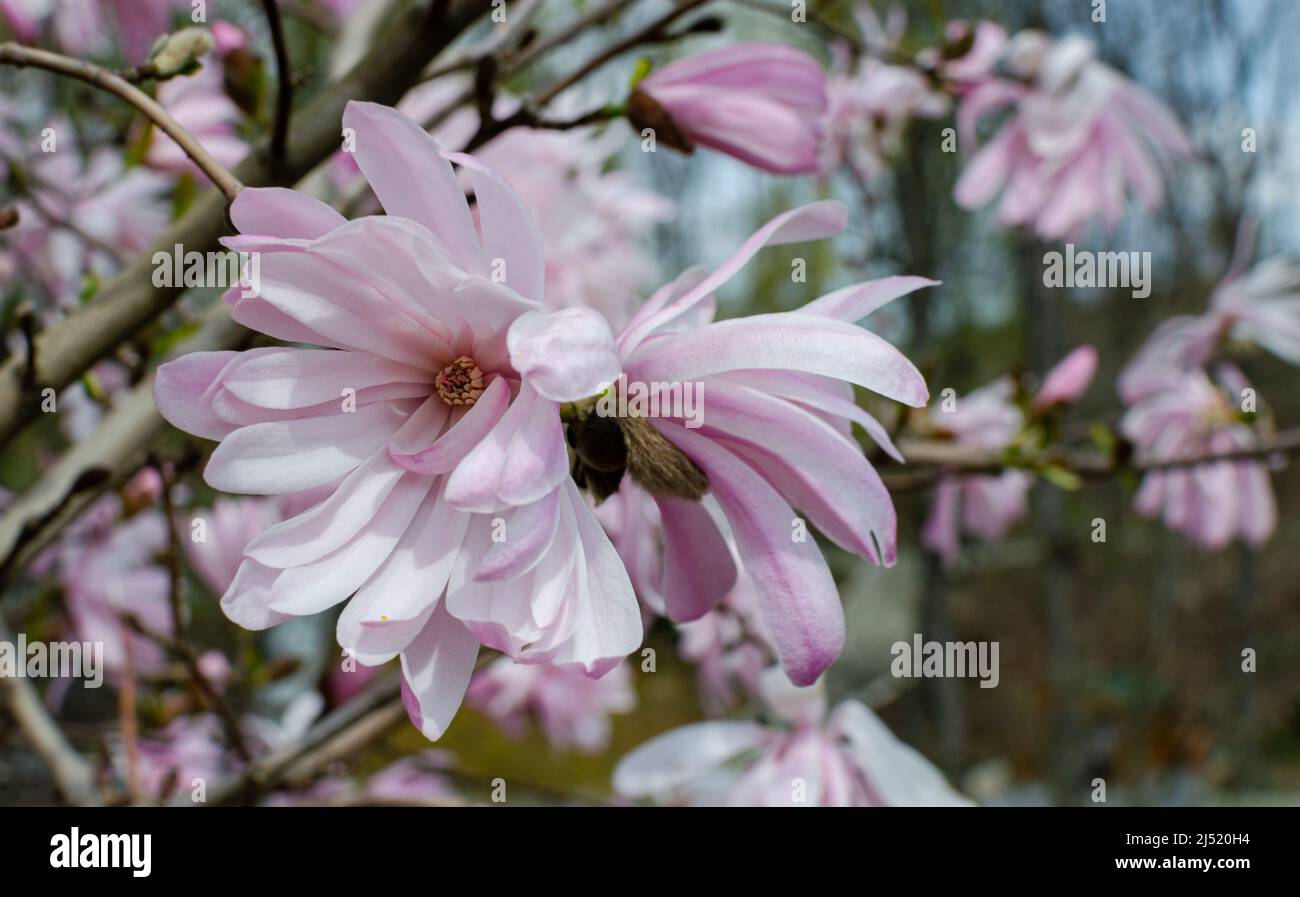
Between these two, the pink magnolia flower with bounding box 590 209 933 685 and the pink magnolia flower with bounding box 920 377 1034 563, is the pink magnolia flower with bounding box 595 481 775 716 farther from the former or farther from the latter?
the pink magnolia flower with bounding box 920 377 1034 563

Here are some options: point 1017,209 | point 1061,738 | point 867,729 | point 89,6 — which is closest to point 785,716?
point 867,729

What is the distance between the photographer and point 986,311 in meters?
4.64

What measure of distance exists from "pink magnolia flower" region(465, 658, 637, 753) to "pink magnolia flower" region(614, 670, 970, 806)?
668 mm

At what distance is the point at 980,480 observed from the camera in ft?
4.60

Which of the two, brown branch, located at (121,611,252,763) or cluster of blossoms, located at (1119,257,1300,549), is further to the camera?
cluster of blossoms, located at (1119,257,1300,549)

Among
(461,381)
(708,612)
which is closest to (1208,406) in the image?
(708,612)

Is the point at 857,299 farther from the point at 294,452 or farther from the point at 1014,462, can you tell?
the point at 1014,462

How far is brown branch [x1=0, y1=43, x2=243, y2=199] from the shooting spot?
1.45 feet

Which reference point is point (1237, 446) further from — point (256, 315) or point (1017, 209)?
point (256, 315)

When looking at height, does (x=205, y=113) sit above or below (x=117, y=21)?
below

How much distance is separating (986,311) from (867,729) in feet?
13.9

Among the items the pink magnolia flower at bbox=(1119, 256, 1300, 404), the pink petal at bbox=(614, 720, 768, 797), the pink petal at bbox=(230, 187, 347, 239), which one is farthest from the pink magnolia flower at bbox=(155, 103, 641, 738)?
the pink magnolia flower at bbox=(1119, 256, 1300, 404)

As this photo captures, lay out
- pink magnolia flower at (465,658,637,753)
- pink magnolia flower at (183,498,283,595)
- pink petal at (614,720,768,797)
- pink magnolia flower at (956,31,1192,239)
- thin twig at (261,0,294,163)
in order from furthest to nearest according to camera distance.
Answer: pink magnolia flower at (465,658,637,753) < pink magnolia flower at (956,31,1192,239) < pink magnolia flower at (183,498,283,595) < pink petal at (614,720,768,797) < thin twig at (261,0,294,163)

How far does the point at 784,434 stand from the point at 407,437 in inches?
6.2
